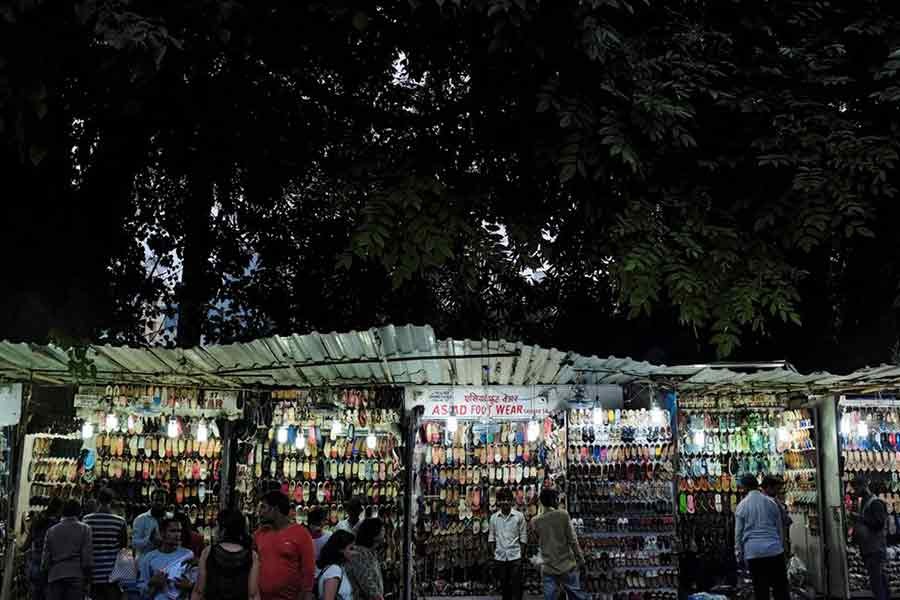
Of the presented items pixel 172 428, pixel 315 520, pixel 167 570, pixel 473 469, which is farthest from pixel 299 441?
pixel 167 570

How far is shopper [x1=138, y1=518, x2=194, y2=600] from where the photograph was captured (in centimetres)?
760

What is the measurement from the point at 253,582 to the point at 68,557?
3.70m

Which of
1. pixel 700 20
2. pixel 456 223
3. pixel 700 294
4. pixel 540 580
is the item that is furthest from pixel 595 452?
pixel 700 20

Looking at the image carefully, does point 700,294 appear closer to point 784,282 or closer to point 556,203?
point 784,282

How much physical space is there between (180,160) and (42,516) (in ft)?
16.2

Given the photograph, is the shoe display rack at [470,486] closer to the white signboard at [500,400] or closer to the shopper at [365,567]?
the white signboard at [500,400]

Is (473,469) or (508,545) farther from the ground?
(473,469)

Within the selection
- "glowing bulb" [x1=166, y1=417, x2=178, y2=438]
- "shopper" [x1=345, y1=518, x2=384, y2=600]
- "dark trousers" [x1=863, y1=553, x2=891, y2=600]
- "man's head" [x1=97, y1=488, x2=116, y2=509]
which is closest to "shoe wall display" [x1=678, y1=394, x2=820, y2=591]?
"dark trousers" [x1=863, y1=553, x2=891, y2=600]

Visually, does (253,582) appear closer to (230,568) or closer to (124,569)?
(230,568)

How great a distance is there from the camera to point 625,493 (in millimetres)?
11812

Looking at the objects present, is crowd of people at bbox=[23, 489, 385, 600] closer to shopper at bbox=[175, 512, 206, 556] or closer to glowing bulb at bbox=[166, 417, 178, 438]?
shopper at bbox=[175, 512, 206, 556]

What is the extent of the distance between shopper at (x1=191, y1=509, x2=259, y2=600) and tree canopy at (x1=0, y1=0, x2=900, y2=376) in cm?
359

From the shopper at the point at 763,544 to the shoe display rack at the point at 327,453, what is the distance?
413cm

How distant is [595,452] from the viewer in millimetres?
11820
